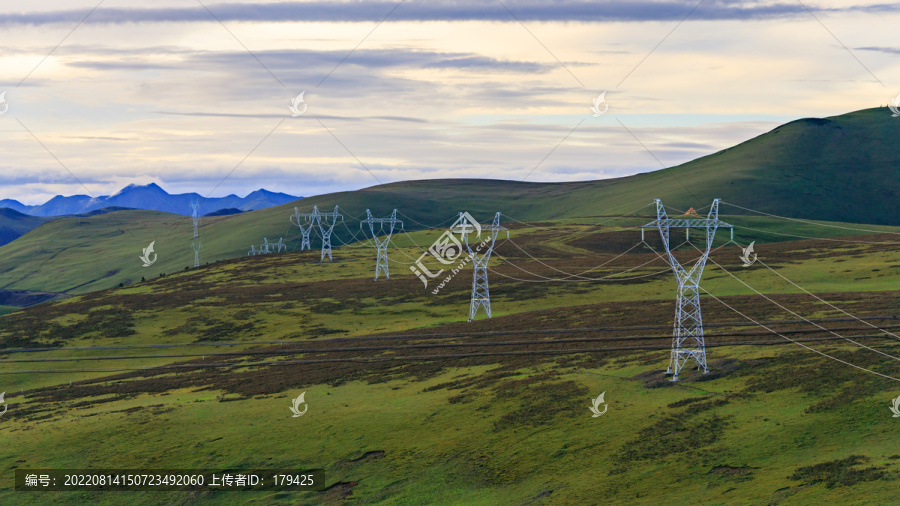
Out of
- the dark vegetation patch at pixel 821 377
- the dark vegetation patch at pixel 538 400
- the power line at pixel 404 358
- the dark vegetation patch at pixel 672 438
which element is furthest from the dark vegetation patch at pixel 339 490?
the dark vegetation patch at pixel 821 377

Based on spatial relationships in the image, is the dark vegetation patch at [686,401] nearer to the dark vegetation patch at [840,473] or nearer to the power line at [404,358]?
the dark vegetation patch at [840,473]

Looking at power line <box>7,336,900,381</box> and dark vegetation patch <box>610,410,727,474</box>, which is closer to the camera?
dark vegetation patch <box>610,410,727,474</box>

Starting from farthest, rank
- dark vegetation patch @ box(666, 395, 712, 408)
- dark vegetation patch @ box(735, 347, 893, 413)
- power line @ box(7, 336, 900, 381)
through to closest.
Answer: power line @ box(7, 336, 900, 381)
dark vegetation patch @ box(666, 395, 712, 408)
dark vegetation patch @ box(735, 347, 893, 413)

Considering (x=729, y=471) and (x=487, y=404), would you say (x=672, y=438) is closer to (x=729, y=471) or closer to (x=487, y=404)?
(x=729, y=471)

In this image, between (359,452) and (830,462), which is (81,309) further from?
(830,462)

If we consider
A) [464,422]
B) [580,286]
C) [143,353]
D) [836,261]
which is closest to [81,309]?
[143,353]

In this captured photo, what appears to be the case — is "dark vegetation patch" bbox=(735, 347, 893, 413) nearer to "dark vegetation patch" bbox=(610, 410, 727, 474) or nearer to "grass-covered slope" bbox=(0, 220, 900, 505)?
"grass-covered slope" bbox=(0, 220, 900, 505)

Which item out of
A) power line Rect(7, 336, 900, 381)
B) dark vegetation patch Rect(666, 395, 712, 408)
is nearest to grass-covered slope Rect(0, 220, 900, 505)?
dark vegetation patch Rect(666, 395, 712, 408)

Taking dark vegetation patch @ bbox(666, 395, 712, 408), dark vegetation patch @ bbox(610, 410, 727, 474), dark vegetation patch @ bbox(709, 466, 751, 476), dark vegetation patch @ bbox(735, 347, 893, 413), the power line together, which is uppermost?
the power line

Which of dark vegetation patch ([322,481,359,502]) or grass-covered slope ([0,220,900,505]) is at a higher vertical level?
grass-covered slope ([0,220,900,505])
